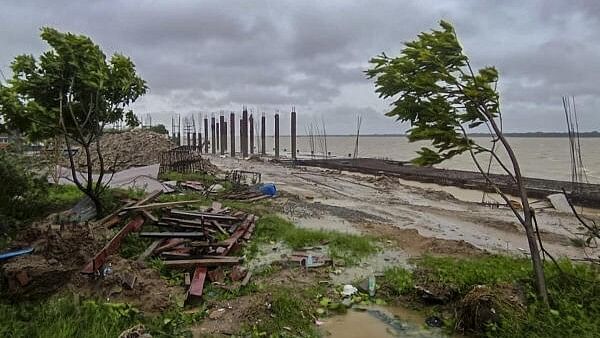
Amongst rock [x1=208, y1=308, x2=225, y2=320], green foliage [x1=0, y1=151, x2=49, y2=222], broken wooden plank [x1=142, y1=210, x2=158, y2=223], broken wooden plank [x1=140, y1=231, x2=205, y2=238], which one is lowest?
rock [x1=208, y1=308, x2=225, y2=320]

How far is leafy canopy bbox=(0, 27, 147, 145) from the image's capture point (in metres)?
8.80

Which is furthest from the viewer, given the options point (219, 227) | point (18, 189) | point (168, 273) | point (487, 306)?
point (219, 227)

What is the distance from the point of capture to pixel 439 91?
5.53 m

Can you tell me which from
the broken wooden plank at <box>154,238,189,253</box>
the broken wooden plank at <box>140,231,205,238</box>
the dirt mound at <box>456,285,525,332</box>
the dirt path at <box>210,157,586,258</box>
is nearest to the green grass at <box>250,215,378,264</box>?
the broken wooden plank at <box>140,231,205,238</box>

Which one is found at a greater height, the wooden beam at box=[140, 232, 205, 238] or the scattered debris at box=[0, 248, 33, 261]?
the scattered debris at box=[0, 248, 33, 261]

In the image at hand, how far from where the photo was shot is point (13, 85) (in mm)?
8938

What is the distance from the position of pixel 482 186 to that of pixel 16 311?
2091 cm

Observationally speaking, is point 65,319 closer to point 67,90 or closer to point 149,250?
point 149,250

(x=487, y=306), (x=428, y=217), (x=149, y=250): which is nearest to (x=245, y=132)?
(x=428, y=217)

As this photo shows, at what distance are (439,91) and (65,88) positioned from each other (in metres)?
8.29

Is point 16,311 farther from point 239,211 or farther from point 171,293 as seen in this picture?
point 239,211

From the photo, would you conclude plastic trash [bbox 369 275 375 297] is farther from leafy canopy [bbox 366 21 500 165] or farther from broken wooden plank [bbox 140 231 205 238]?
broken wooden plank [bbox 140 231 205 238]

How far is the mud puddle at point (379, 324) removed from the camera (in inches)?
205

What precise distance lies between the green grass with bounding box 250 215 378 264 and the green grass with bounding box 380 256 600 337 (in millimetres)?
1382
